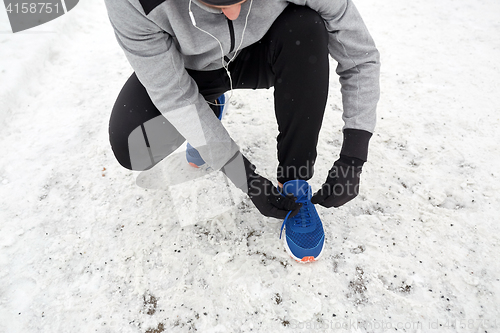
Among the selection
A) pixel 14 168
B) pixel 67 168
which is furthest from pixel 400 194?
pixel 14 168

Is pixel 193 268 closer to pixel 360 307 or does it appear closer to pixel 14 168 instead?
pixel 360 307

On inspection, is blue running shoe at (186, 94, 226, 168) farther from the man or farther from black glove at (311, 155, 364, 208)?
black glove at (311, 155, 364, 208)

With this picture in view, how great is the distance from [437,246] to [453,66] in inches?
55.7

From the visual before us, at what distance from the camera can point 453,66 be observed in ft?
6.28

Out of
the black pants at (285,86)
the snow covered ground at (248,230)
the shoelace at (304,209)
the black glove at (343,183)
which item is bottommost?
the snow covered ground at (248,230)

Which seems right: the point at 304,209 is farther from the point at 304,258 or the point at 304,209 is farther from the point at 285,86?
the point at 285,86

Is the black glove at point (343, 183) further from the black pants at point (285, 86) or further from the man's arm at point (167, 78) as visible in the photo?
the man's arm at point (167, 78)

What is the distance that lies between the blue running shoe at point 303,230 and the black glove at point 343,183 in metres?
0.09

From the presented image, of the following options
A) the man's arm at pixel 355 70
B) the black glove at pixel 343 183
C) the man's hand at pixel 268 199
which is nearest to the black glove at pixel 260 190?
the man's hand at pixel 268 199

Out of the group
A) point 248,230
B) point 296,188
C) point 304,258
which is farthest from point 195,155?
point 304,258

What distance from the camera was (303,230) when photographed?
1053 millimetres

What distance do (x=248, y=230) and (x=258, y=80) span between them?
58 cm

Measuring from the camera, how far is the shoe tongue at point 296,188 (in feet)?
3.49

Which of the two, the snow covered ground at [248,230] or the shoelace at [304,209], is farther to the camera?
the shoelace at [304,209]
